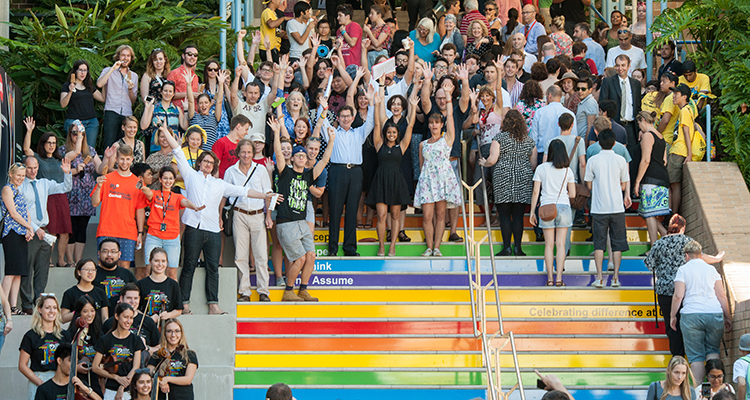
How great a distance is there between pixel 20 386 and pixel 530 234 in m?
6.19

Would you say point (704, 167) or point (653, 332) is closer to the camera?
point (653, 332)

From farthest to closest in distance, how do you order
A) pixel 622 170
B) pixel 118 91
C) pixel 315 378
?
1. pixel 118 91
2. pixel 622 170
3. pixel 315 378

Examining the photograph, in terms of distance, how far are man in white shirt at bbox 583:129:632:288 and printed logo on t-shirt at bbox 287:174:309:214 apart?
3.23m

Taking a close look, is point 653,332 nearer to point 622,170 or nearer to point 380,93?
point 622,170

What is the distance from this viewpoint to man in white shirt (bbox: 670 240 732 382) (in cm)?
948

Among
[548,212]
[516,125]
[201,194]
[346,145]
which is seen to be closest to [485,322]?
[548,212]

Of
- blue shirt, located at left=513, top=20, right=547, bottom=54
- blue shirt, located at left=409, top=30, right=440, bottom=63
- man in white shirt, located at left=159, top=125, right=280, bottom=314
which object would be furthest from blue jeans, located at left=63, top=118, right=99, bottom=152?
Answer: blue shirt, located at left=513, top=20, right=547, bottom=54

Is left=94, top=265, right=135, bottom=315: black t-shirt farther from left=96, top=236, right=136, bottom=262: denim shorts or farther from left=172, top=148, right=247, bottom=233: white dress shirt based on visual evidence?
left=172, top=148, right=247, bottom=233: white dress shirt

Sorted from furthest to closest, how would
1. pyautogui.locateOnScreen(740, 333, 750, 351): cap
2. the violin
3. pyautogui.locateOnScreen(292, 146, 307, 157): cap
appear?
pyautogui.locateOnScreen(292, 146, 307, 157): cap → the violin → pyautogui.locateOnScreen(740, 333, 750, 351): cap

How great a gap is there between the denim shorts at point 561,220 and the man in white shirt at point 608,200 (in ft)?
1.04

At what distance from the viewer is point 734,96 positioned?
41.7 feet

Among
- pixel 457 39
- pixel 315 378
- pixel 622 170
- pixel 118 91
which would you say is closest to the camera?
pixel 315 378

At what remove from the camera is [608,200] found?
11086 mm

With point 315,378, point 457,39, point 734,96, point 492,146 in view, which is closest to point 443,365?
point 315,378
